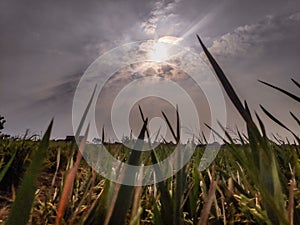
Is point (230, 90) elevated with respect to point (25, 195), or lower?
elevated

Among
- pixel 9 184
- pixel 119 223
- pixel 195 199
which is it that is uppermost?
pixel 9 184

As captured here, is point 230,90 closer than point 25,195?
No

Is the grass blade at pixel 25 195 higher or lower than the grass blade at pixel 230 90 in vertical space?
lower

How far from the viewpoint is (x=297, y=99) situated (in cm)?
73

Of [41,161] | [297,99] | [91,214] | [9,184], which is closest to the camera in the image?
[41,161]

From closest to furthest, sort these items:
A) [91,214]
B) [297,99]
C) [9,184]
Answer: [91,214]
[297,99]
[9,184]

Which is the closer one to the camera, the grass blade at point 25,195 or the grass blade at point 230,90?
the grass blade at point 25,195

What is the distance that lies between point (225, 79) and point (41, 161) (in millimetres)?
302

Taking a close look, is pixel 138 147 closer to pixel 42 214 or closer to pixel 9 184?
pixel 42 214

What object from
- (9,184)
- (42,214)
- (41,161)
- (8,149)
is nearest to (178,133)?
(41,161)

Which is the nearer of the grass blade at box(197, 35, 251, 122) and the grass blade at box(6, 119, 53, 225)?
the grass blade at box(6, 119, 53, 225)

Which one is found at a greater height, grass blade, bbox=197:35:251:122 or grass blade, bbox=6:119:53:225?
grass blade, bbox=197:35:251:122

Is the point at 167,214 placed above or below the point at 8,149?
below

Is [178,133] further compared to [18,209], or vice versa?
[178,133]
